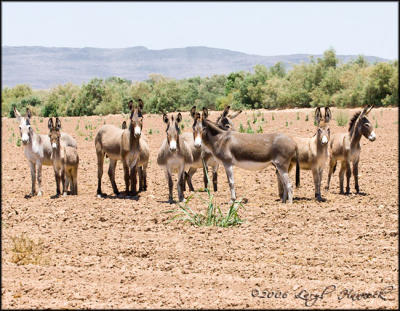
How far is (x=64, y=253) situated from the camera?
838cm

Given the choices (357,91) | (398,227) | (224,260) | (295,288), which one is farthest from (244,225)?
(357,91)

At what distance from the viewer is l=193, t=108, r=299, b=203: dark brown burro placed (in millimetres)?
11875

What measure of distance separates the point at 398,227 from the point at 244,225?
2644 mm

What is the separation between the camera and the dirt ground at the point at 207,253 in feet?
21.1

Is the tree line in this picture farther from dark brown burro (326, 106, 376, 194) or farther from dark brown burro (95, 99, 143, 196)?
→ dark brown burro (95, 99, 143, 196)

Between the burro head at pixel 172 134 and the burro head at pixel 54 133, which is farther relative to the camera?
the burro head at pixel 54 133

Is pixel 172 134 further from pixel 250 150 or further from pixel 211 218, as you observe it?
pixel 211 218

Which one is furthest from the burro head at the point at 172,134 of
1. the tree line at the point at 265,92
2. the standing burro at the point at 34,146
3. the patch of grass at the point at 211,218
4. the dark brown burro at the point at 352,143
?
the tree line at the point at 265,92

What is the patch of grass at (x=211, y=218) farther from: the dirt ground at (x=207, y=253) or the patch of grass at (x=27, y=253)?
the patch of grass at (x=27, y=253)

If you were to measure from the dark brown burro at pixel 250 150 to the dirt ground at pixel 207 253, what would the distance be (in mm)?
777

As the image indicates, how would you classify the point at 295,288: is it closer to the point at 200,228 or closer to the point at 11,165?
the point at 200,228

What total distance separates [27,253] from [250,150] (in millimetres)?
5468

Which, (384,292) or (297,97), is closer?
(384,292)

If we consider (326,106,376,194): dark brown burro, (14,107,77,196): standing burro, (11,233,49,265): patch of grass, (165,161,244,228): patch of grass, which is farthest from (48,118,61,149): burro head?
(326,106,376,194): dark brown burro
